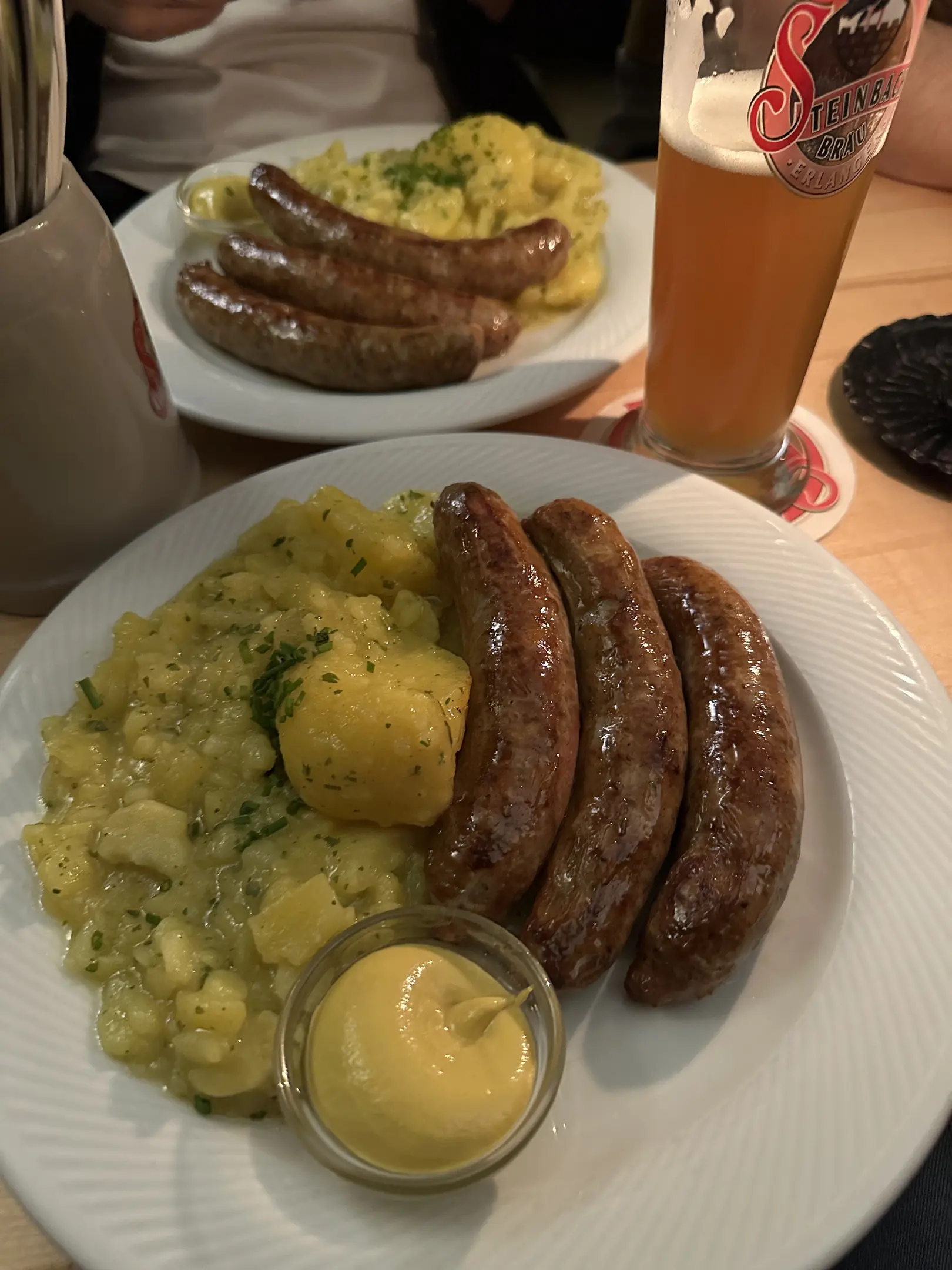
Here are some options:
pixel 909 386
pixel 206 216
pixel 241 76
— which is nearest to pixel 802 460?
pixel 909 386

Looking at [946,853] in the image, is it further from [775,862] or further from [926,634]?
[926,634]

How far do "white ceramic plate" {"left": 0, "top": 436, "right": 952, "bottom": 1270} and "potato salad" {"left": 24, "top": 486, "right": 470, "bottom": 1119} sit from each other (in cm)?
6

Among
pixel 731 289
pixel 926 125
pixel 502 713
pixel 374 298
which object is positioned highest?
pixel 926 125

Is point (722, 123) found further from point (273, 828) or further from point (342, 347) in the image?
point (273, 828)

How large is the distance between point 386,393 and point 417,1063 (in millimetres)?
1602

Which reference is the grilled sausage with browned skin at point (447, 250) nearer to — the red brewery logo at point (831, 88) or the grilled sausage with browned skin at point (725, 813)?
the red brewery logo at point (831, 88)

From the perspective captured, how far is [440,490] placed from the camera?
1.91 meters

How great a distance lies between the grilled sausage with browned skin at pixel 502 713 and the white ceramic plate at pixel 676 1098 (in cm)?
24

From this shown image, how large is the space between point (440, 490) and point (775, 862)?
1.01m

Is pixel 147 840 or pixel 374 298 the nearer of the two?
pixel 147 840

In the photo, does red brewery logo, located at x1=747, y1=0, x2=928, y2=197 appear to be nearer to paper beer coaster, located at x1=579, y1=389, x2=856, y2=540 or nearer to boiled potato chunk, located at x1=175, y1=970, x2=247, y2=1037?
paper beer coaster, located at x1=579, y1=389, x2=856, y2=540

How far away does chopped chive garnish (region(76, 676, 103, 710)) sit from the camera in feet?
5.15

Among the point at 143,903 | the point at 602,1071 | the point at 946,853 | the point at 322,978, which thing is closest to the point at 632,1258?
the point at 602,1071

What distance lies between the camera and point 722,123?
1.56 m
